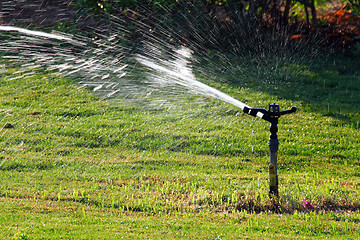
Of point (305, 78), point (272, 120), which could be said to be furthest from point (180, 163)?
point (305, 78)

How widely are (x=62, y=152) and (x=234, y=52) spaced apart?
5.50m

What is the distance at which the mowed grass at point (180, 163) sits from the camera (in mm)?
4152

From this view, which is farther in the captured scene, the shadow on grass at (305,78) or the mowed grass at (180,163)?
the shadow on grass at (305,78)

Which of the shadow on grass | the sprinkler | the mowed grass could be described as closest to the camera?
the mowed grass

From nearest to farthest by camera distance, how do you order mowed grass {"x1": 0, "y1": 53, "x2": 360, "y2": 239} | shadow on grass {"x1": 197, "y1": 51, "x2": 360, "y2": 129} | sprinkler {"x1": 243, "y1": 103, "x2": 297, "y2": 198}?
1. mowed grass {"x1": 0, "y1": 53, "x2": 360, "y2": 239}
2. sprinkler {"x1": 243, "y1": 103, "x2": 297, "y2": 198}
3. shadow on grass {"x1": 197, "y1": 51, "x2": 360, "y2": 129}

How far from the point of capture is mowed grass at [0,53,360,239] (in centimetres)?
415

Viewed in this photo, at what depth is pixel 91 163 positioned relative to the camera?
5969mm

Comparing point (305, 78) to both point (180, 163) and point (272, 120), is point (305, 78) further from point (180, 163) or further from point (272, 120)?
point (272, 120)

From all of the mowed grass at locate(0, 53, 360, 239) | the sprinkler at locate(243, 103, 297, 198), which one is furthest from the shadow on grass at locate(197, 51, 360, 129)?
the sprinkler at locate(243, 103, 297, 198)

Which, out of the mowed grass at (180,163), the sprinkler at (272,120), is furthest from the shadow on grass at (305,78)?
the sprinkler at (272,120)

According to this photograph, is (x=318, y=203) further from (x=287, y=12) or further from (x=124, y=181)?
(x=287, y=12)

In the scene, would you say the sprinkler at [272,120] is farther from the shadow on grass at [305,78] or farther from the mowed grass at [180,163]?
the shadow on grass at [305,78]

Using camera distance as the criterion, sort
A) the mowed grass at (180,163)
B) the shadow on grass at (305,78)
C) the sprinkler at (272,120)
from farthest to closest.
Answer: the shadow on grass at (305,78) → the sprinkler at (272,120) → the mowed grass at (180,163)

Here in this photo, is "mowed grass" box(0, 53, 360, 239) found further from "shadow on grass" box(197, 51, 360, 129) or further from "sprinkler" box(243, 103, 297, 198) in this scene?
"sprinkler" box(243, 103, 297, 198)
